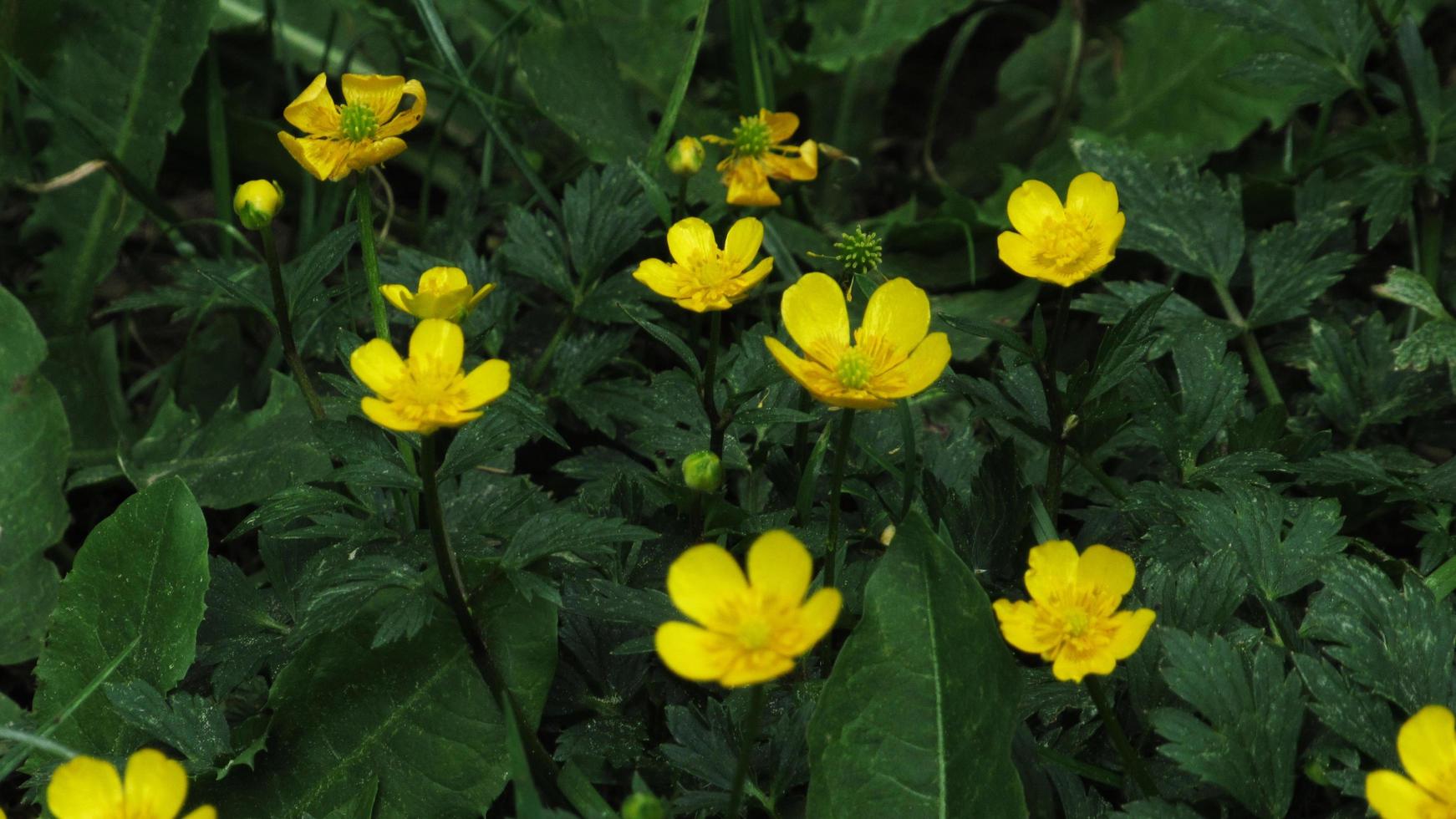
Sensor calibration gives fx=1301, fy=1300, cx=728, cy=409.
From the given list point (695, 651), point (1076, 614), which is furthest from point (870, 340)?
point (695, 651)

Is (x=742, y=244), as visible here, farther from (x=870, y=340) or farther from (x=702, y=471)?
(x=702, y=471)

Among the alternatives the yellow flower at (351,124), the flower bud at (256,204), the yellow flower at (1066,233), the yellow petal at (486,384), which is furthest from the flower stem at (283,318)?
the yellow flower at (1066,233)

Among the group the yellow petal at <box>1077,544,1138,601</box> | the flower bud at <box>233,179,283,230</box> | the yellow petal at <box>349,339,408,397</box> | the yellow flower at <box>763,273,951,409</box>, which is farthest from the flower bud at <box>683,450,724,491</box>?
the flower bud at <box>233,179,283,230</box>

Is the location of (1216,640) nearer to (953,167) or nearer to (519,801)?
(519,801)

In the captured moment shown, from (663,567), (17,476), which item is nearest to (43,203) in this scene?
(17,476)

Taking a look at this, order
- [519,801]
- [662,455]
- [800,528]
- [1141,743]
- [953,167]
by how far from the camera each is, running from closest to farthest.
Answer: [519,801] → [1141,743] → [800,528] → [662,455] → [953,167]

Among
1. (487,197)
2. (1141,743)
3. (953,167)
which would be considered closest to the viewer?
(1141,743)

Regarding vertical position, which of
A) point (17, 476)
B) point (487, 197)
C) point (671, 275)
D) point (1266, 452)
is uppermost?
point (671, 275)
